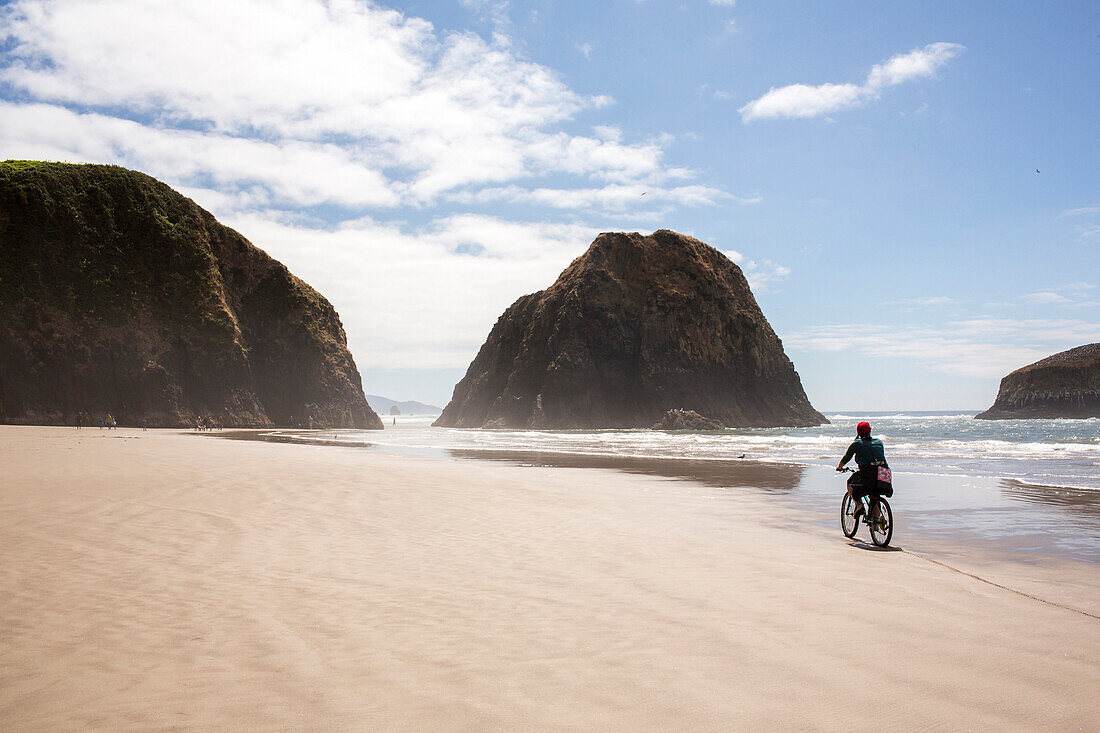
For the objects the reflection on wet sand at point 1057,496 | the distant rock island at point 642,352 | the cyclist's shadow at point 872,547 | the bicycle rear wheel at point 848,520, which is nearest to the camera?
the cyclist's shadow at point 872,547

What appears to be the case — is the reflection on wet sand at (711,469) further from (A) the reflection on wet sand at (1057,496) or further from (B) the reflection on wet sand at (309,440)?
(B) the reflection on wet sand at (309,440)

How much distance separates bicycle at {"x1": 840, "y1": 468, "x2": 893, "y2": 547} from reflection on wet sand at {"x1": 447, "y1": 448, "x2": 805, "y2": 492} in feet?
19.2

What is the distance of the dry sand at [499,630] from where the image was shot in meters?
3.24

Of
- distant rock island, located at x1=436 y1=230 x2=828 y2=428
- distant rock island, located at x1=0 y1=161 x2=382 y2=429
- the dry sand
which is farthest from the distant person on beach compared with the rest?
distant rock island, located at x1=436 y1=230 x2=828 y2=428

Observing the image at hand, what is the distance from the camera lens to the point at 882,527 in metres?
8.92

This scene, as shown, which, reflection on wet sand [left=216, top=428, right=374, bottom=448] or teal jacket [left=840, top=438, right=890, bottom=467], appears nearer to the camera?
teal jacket [left=840, top=438, right=890, bottom=467]

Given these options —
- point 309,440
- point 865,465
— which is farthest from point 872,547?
point 309,440

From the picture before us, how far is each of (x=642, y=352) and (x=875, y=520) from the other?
8857 cm

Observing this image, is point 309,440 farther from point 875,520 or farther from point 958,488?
point 875,520

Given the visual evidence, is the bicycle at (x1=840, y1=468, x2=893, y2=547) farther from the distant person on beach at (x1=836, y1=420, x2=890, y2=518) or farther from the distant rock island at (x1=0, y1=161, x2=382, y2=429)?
the distant rock island at (x1=0, y1=161, x2=382, y2=429)

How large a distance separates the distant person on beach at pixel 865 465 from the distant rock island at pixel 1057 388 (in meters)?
135

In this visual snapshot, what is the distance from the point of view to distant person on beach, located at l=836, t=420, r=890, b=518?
9.56 metres

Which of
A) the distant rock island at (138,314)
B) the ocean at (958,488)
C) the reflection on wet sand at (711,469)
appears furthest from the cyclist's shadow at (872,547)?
the distant rock island at (138,314)

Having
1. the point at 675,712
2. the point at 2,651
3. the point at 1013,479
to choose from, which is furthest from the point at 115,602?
the point at 1013,479
